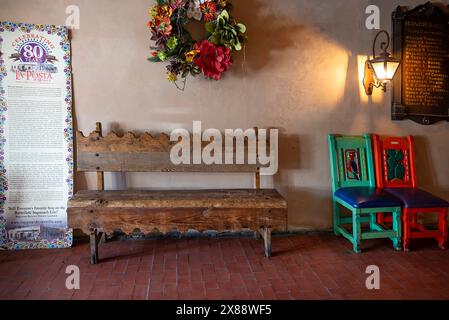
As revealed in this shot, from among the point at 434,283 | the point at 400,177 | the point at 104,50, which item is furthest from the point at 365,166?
the point at 104,50

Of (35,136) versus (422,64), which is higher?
(422,64)

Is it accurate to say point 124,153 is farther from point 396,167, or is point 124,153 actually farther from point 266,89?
point 396,167

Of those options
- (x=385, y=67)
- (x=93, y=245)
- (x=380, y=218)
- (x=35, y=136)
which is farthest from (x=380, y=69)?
(x=35, y=136)

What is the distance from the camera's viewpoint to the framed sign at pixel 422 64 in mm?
3838

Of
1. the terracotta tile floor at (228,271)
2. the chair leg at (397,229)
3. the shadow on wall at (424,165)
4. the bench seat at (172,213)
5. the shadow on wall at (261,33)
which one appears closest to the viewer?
the terracotta tile floor at (228,271)

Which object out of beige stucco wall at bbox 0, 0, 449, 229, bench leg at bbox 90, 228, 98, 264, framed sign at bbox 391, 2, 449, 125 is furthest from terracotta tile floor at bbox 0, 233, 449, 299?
framed sign at bbox 391, 2, 449, 125

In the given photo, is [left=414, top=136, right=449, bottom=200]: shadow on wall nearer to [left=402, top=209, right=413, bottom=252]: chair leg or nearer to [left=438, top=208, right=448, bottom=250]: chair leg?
[left=438, top=208, right=448, bottom=250]: chair leg

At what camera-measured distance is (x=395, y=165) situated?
3787 mm

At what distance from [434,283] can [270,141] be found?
6.02ft

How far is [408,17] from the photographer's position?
12.5 feet

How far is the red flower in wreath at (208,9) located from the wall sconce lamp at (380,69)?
1.64 meters

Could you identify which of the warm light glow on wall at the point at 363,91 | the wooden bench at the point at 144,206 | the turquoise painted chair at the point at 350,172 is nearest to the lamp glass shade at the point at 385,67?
the warm light glow on wall at the point at 363,91

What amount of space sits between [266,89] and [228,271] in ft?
6.04

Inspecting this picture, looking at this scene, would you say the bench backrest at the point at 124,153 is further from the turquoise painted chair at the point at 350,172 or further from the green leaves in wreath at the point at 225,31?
the turquoise painted chair at the point at 350,172
